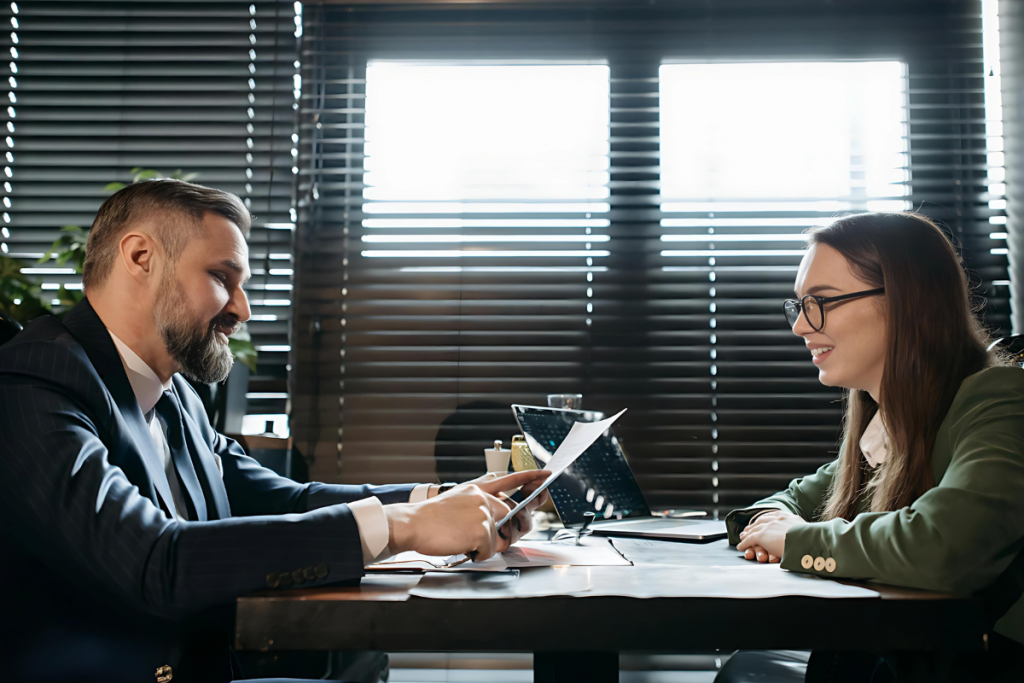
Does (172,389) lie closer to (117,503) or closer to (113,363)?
(113,363)

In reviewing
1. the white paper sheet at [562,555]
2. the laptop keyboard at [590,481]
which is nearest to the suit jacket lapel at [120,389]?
the white paper sheet at [562,555]

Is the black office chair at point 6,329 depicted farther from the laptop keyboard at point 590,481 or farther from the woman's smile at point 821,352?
the woman's smile at point 821,352

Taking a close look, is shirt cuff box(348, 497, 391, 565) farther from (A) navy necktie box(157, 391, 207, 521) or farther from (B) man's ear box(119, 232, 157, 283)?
(B) man's ear box(119, 232, 157, 283)

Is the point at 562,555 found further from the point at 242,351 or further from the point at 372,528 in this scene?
the point at 242,351

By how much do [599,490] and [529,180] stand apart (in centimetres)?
145

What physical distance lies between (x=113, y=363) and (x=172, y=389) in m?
0.31

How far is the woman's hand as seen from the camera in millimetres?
1093

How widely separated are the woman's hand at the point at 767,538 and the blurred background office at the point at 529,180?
4.23ft

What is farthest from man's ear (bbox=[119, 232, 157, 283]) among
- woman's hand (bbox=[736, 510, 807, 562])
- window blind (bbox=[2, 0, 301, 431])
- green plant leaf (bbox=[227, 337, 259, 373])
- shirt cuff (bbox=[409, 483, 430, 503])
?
window blind (bbox=[2, 0, 301, 431])

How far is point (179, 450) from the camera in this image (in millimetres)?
1336

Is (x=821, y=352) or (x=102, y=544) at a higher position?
(x=821, y=352)

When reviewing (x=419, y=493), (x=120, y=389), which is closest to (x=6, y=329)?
(x=120, y=389)

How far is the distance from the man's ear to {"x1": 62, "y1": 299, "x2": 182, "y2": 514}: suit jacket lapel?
13cm

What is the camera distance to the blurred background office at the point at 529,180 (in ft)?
8.22
